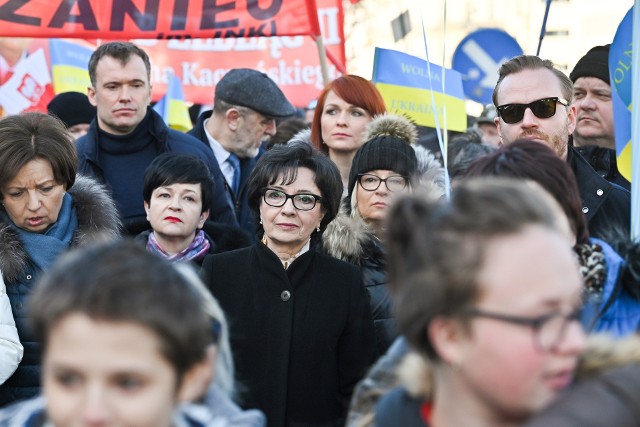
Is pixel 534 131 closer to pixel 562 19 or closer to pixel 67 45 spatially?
pixel 67 45

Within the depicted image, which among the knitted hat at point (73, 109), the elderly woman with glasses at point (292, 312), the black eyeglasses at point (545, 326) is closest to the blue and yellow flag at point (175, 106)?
the knitted hat at point (73, 109)

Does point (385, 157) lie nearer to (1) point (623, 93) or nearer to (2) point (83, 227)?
(1) point (623, 93)

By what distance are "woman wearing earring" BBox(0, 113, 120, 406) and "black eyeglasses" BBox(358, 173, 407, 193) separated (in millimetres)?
1180

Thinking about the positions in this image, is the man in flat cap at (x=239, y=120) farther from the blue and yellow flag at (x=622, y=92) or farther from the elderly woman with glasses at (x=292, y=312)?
the blue and yellow flag at (x=622, y=92)

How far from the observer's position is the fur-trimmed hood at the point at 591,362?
85.0 inches

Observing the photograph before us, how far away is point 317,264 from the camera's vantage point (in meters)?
4.63

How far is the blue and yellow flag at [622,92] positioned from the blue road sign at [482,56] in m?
4.45

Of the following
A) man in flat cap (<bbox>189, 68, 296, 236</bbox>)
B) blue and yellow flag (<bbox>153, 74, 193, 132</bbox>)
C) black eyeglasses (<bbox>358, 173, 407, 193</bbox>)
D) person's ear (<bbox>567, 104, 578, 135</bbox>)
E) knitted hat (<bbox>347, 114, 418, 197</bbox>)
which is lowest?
black eyeglasses (<bbox>358, 173, 407, 193</bbox>)

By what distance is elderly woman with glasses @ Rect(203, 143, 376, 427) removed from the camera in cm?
437

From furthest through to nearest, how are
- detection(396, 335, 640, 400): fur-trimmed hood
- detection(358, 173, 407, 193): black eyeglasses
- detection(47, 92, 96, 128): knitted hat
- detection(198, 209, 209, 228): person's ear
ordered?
detection(47, 92, 96, 128): knitted hat
detection(198, 209, 209, 228): person's ear
detection(358, 173, 407, 193): black eyeglasses
detection(396, 335, 640, 400): fur-trimmed hood

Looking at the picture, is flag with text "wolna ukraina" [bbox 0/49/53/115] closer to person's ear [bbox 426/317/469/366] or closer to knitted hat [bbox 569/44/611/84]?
knitted hat [bbox 569/44/611/84]

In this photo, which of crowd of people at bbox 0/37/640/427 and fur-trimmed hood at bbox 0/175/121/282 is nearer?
crowd of people at bbox 0/37/640/427

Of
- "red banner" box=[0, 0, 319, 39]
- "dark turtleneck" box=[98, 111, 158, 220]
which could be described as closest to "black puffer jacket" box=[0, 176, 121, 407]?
"dark turtleneck" box=[98, 111, 158, 220]

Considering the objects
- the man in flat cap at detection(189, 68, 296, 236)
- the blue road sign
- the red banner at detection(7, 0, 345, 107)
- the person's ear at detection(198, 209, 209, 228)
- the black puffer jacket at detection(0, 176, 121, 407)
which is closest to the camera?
the black puffer jacket at detection(0, 176, 121, 407)
